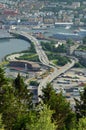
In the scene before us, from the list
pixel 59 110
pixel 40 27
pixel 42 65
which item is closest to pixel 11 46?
pixel 42 65

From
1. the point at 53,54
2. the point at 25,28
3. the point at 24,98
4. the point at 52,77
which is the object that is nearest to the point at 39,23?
the point at 25,28

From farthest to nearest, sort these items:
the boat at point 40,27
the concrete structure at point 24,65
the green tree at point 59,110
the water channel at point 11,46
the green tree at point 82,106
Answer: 1. the boat at point 40,27
2. the water channel at point 11,46
3. the concrete structure at point 24,65
4. the green tree at point 82,106
5. the green tree at point 59,110

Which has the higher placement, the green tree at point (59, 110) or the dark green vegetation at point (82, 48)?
the green tree at point (59, 110)

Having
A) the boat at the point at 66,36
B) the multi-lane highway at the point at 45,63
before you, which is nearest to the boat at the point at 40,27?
the multi-lane highway at the point at 45,63

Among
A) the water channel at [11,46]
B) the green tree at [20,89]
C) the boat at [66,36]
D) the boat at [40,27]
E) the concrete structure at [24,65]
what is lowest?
the boat at [40,27]

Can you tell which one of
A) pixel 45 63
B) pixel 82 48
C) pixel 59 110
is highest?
pixel 59 110

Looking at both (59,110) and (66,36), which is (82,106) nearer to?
(59,110)

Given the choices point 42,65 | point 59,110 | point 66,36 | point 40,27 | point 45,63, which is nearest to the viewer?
point 59,110

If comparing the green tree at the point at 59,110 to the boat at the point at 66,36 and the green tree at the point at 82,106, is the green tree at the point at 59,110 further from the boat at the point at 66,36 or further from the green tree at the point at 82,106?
the boat at the point at 66,36

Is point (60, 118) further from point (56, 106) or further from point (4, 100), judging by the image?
point (4, 100)

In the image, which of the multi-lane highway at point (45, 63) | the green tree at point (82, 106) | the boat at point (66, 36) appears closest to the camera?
the green tree at point (82, 106)
